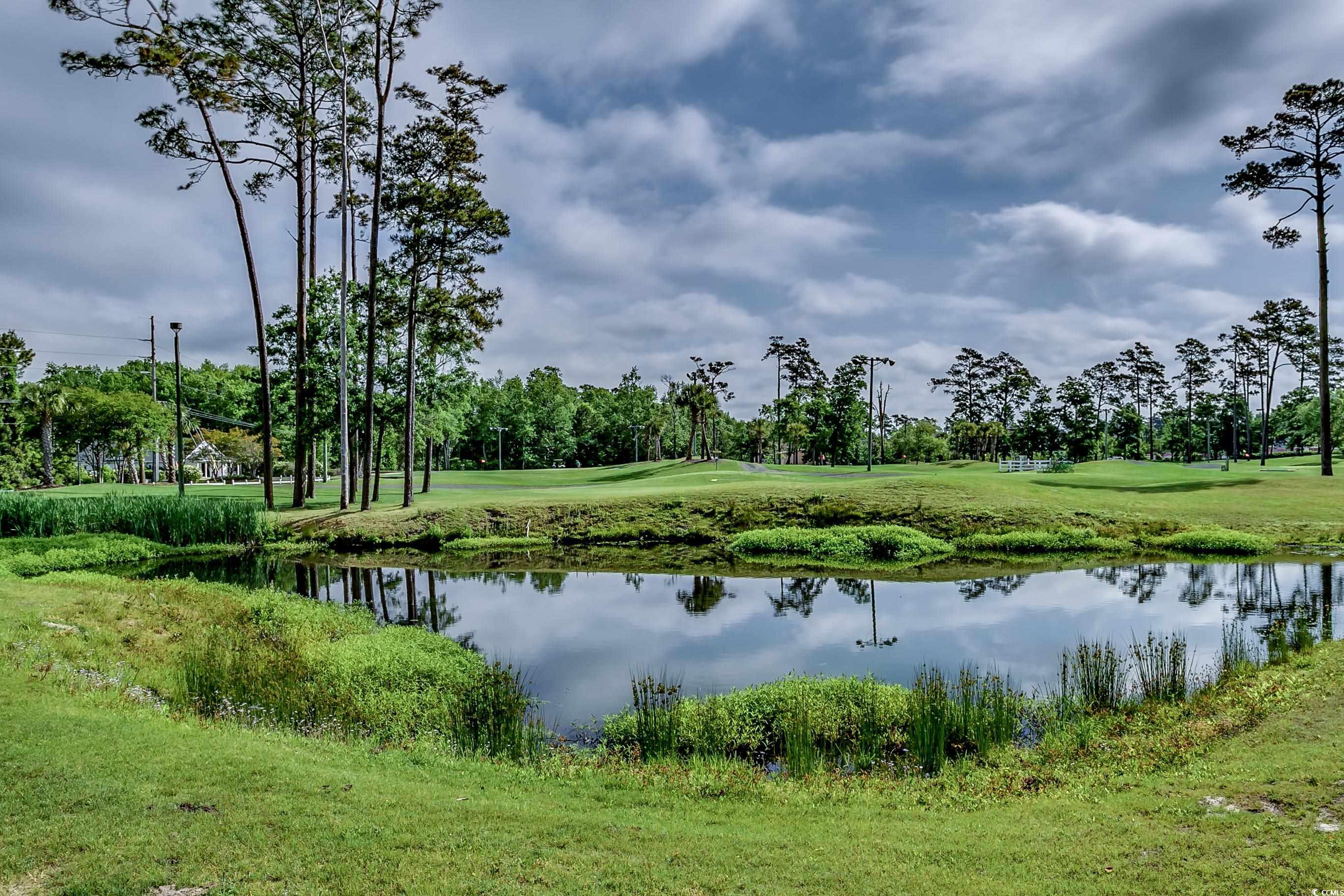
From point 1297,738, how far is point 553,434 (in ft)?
307

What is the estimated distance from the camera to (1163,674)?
1017cm

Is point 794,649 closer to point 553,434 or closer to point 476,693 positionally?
point 476,693

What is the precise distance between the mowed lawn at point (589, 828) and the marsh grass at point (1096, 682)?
7.27 feet

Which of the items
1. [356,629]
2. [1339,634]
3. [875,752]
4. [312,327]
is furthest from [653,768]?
[312,327]

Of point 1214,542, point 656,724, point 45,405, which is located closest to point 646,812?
point 656,724

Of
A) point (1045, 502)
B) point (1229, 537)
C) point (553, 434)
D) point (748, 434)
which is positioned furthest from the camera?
point (748, 434)

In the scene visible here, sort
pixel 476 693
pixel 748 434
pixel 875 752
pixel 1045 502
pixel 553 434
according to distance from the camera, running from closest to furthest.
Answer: pixel 875 752
pixel 476 693
pixel 1045 502
pixel 553 434
pixel 748 434

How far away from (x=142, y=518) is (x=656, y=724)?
2621 cm

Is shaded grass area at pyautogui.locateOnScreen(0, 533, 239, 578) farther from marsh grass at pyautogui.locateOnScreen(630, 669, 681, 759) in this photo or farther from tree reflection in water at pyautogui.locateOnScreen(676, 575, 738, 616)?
marsh grass at pyautogui.locateOnScreen(630, 669, 681, 759)

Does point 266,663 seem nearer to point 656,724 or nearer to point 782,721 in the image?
point 656,724

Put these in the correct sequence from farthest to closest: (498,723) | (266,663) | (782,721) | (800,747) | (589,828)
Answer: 1. (266,663)
2. (782,721)
3. (498,723)
4. (800,747)
5. (589,828)

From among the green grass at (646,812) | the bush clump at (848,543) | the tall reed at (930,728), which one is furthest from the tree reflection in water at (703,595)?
the green grass at (646,812)

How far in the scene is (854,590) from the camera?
64.0ft

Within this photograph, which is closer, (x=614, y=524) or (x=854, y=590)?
(x=854, y=590)
